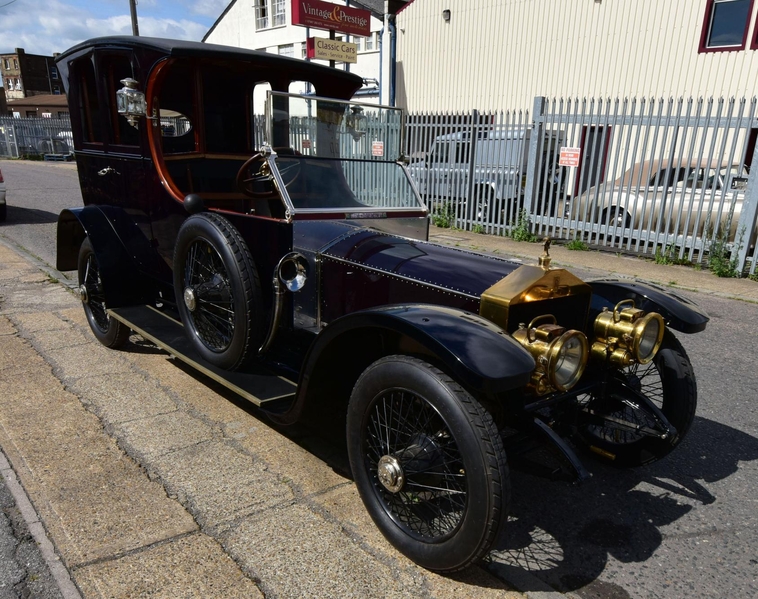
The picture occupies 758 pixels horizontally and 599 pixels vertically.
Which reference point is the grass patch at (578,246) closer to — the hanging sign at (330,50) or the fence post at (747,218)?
the fence post at (747,218)

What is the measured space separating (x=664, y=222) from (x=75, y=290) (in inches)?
320

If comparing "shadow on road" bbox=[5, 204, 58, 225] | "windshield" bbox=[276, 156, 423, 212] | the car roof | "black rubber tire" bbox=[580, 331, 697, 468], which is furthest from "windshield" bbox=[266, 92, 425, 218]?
"shadow on road" bbox=[5, 204, 58, 225]

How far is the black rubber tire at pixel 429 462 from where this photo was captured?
1.90 meters

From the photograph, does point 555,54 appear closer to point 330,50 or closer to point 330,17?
point 330,50

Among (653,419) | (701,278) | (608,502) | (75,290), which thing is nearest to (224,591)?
(608,502)

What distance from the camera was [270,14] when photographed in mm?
25188

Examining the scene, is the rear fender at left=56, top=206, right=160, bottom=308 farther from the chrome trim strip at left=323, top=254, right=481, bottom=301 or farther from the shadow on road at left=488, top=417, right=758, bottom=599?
the shadow on road at left=488, top=417, right=758, bottom=599

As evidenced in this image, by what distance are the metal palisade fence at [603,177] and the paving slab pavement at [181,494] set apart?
7163 millimetres

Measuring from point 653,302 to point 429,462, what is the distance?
155 centimetres

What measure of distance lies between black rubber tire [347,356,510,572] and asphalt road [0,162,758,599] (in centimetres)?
32

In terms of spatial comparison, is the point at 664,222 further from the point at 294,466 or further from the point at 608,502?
the point at 294,466

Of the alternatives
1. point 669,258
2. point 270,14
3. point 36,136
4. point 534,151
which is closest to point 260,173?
point 669,258

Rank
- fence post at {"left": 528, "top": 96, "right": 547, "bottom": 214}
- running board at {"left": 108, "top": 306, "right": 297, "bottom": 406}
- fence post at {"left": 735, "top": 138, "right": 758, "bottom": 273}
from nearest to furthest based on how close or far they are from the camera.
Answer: running board at {"left": 108, "top": 306, "right": 297, "bottom": 406} → fence post at {"left": 735, "top": 138, "right": 758, "bottom": 273} → fence post at {"left": 528, "top": 96, "right": 547, "bottom": 214}

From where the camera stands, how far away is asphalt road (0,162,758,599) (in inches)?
86.3
